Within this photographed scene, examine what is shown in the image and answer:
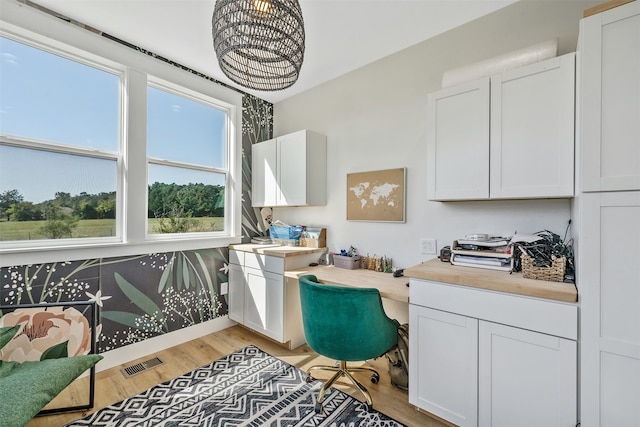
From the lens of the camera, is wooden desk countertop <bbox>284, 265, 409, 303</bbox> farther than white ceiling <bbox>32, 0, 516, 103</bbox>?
No

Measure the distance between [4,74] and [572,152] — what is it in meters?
3.63

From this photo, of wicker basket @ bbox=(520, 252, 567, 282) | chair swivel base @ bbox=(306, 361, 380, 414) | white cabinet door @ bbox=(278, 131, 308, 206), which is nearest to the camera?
wicker basket @ bbox=(520, 252, 567, 282)

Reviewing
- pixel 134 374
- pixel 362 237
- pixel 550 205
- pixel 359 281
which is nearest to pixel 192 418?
pixel 134 374

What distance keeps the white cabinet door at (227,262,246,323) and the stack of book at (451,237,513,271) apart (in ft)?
6.92

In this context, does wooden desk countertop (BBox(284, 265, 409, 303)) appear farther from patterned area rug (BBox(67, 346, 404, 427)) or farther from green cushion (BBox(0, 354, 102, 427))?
green cushion (BBox(0, 354, 102, 427))

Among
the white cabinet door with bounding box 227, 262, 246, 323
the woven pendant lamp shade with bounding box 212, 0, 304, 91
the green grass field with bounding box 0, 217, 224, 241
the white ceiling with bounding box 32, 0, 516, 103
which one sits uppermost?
the white ceiling with bounding box 32, 0, 516, 103

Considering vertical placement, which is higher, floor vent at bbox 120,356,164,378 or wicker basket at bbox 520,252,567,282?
wicker basket at bbox 520,252,567,282

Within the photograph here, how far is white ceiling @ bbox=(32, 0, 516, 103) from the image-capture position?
1.98 meters

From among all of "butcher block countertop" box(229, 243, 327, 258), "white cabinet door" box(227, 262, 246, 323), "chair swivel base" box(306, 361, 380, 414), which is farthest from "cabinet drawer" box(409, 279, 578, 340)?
"white cabinet door" box(227, 262, 246, 323)

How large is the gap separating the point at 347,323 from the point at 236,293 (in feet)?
5.69

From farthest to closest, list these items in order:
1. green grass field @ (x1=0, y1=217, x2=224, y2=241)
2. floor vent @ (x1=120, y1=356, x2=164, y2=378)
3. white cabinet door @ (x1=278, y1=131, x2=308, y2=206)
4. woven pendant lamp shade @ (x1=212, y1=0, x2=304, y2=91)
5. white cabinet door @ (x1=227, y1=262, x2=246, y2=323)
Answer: white cabinet door @ (x1=227, y1=262, x2=246, y2=323) → white cabinet door @ (x1=278, y1=131, x2=308, y2=206) → floor vent @ (x1=120, y1=356, x2=164, y2=378) → green grass field @ (x1=0, y1=217, x2=224, y2=241) → woven pendant lamp shade @ (x1=212, y1=0, x2=304, y2=91)

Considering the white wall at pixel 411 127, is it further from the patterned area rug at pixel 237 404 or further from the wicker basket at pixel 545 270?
the patterned area rug at pixel 237 404

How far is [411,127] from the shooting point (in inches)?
94.6

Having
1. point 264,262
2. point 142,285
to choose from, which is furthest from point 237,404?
point 142,285
